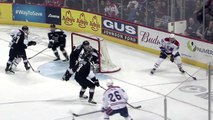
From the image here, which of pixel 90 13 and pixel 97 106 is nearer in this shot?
pixel 97 106

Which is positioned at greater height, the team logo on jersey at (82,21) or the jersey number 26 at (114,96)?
the team logo on jersey at (82,21)

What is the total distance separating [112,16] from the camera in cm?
1811

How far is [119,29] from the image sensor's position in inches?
677

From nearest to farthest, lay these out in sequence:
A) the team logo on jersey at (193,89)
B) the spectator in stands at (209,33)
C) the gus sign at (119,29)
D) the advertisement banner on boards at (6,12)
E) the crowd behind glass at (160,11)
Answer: the team logo on jersey at (193,89) → the spectator in stands at (209,33) → the crowd behind glass at (160,11) → the gus sign at (119,29) → the advertisement banner on boards at (6,12)

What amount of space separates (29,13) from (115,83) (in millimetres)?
8364

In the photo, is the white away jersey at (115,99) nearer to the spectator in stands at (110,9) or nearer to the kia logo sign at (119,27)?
the kia logo sign at (119,27)

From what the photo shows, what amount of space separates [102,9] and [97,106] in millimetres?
7795

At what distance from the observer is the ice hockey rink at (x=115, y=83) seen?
945 centimetres

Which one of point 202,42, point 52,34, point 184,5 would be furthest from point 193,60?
point 52,34

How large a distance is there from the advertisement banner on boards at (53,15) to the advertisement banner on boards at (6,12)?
1.78m

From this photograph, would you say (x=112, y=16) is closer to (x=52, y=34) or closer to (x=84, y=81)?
(x=52, y=34)

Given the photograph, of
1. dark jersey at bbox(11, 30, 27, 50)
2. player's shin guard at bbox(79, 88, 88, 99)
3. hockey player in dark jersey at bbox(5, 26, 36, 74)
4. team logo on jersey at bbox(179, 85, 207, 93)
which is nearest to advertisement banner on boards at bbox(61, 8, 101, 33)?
hockey player in dark jersey at bbox(5, 26, 36, 74)

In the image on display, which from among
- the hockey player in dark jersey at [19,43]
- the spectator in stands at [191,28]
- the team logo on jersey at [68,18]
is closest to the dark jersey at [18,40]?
the hockey player in dark jersey at [19,43]

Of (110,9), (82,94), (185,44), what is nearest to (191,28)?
(185,44)
